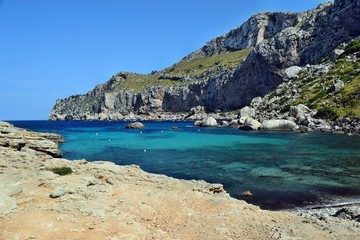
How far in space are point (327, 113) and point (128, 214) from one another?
252ft

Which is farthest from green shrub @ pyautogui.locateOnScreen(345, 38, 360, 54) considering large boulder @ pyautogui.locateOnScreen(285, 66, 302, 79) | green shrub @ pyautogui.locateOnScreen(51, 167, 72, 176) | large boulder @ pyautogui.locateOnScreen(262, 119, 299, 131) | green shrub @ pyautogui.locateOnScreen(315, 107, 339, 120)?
green shrub @ pyautogui.locateOnScreen(51, 167, 72, 176)

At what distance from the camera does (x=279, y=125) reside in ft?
278

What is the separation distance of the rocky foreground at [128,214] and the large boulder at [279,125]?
220 ft

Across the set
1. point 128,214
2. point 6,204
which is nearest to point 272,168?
point 128,214

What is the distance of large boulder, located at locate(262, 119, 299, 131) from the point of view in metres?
82.2

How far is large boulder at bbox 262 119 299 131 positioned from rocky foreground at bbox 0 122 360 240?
67.0m

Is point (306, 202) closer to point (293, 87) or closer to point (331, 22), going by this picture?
point (293, 87)

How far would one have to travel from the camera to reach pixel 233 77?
164125 mm

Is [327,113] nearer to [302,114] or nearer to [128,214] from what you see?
[302,114]

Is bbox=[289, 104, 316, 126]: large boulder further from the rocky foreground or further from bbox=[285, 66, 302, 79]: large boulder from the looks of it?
the rocky foreground

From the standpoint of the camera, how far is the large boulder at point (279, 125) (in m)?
82.2

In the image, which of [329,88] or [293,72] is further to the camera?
[293,72]

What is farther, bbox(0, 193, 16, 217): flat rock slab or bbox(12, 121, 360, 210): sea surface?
bbox(12, 121, 360, 210): sea surface

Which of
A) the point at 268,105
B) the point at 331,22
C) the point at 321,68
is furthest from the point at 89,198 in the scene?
the point at 331,22
